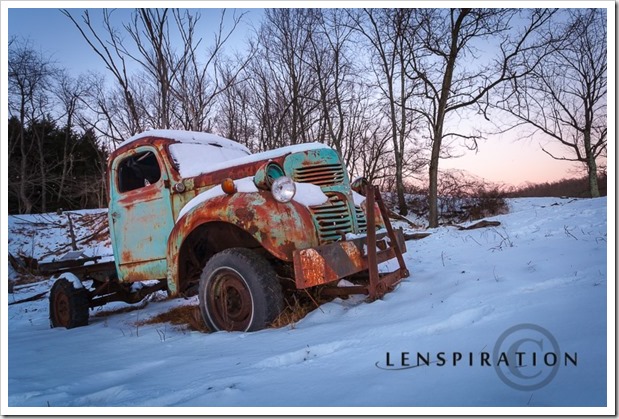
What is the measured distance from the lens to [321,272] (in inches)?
103

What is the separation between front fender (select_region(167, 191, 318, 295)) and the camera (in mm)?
2773

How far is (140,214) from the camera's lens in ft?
13.0

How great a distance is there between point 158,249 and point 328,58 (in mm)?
13347

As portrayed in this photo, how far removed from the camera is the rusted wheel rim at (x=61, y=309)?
169 inches

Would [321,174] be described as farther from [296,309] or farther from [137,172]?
[137,172]

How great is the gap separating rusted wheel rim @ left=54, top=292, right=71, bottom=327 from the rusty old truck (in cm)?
2

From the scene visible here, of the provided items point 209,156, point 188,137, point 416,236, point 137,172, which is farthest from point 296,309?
point 416,236

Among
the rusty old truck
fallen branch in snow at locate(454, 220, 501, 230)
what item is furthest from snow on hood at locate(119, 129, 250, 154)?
fallen branch in snow at locate(454, 220, 501, 230)

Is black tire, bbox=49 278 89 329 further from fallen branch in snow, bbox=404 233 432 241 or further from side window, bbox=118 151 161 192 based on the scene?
fallen branch in snow, bbox=404 233 432 241

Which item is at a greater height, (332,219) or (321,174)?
(321,174)

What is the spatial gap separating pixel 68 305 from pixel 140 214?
1.44 metres

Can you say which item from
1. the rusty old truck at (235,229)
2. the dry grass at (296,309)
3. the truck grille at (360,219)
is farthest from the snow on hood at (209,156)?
the dry grass at (296,309)

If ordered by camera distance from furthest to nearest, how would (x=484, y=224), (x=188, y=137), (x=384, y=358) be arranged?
(x=484, y=224)
(x=188, y=137)
(x=384, y=358)

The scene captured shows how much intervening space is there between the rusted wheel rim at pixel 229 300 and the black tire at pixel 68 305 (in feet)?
7.14
